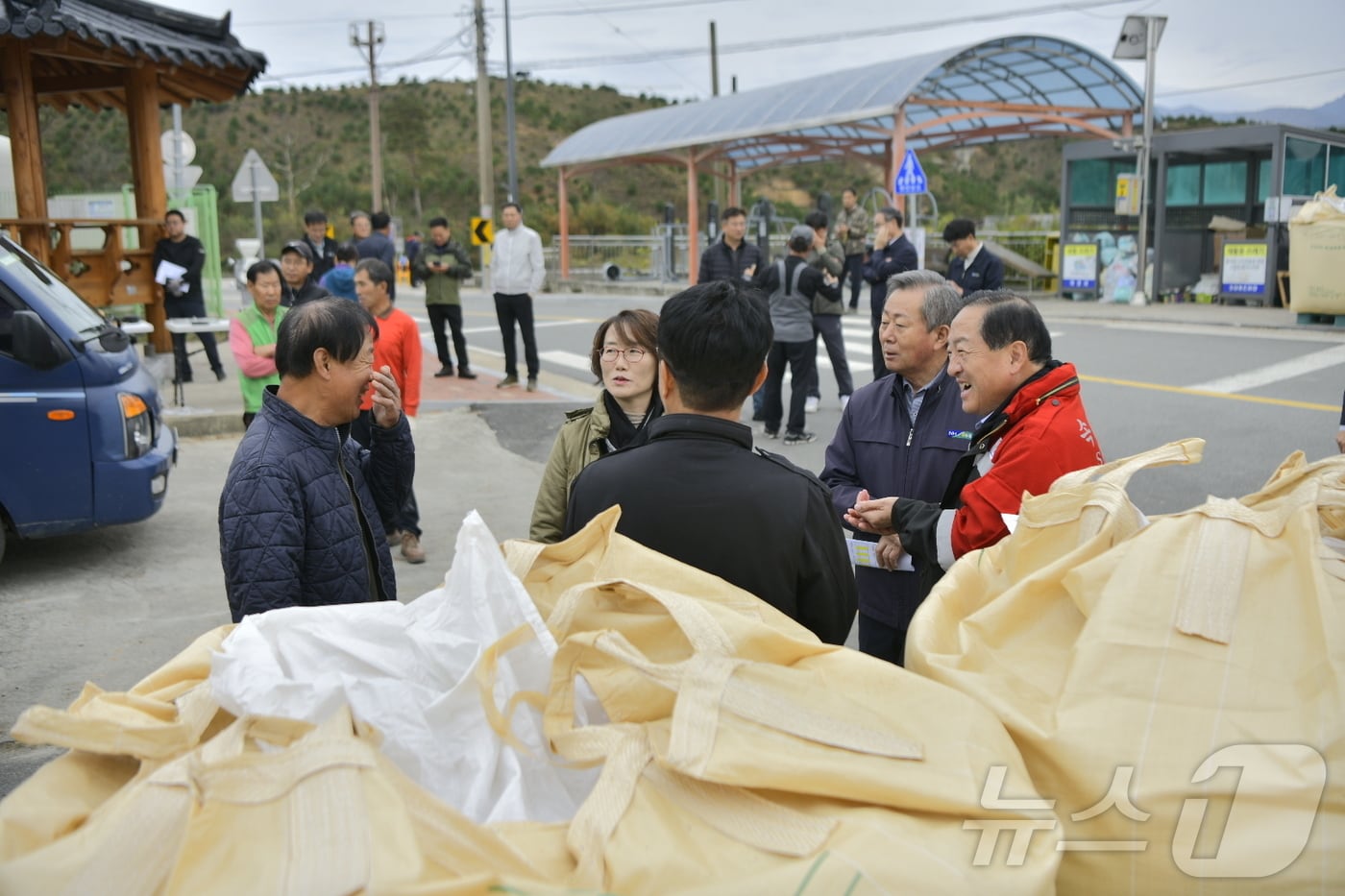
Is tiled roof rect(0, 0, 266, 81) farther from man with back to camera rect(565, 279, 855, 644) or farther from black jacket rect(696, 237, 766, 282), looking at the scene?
man with back to camera rect(565, 279, 855, 644)

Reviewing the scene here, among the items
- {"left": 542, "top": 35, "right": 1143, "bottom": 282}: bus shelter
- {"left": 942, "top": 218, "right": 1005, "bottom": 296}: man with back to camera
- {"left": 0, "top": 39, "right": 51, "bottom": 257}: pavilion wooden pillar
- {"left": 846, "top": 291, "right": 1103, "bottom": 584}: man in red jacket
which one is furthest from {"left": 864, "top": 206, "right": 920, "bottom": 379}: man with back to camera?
{"left": 542, "top": 35, "right": 1143, "bottom": 282}: bus shelter

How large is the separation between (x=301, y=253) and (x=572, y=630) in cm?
785

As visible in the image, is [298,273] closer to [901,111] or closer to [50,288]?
[50,288]

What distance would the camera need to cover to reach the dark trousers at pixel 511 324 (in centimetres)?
1270

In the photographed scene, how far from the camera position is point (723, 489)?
2.35 metres

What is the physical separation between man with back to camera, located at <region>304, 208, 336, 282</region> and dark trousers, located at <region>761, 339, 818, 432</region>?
5.54 m

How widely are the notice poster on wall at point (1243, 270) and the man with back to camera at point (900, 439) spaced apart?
18.3 meters

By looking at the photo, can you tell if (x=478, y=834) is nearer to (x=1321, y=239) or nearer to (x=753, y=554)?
(x=753, y=554)

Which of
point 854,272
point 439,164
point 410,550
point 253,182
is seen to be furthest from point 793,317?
point 439,164

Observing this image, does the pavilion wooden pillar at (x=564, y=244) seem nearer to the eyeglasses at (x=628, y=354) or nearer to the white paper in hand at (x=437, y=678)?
the eyeglasses at (x=628, y=354)

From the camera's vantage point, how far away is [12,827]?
1385 mm

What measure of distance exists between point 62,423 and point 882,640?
4.67 m

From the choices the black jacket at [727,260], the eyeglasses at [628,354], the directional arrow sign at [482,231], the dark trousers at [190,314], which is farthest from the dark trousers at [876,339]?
the directional arrow sign at [482,231]

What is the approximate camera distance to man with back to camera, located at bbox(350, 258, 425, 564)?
6.85m
